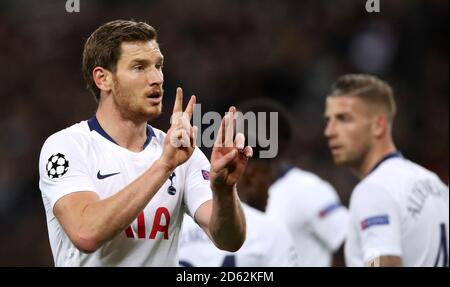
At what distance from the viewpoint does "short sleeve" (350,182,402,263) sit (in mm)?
5797

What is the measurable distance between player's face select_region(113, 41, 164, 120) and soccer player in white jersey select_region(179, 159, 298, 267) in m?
2.16

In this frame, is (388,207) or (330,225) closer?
(388,207)

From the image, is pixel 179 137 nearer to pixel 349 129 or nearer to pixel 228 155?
pixel 228 155

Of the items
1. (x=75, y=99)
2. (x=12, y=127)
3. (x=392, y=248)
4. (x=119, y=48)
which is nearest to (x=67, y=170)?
(x=119, y=48)

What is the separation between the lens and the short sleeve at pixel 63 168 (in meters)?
4.06

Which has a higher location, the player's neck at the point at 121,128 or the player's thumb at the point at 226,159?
the player's neck at the point at 121,128

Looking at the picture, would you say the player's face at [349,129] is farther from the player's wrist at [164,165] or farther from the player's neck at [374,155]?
the player's wrist at [164,165]

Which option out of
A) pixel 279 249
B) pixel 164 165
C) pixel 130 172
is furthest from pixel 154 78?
pixel 279 249

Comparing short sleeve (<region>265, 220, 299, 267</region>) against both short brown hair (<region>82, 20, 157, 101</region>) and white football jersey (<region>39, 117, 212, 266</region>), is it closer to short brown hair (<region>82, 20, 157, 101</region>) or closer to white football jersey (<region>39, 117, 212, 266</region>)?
white football jersey (<region>39, 117, 212, 266</region>)

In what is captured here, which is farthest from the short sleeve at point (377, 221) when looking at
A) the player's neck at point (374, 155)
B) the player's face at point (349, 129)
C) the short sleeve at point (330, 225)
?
the short sleeve at point (330, 225)

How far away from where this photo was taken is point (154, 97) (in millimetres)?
4004

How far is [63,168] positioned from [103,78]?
442 millimetres

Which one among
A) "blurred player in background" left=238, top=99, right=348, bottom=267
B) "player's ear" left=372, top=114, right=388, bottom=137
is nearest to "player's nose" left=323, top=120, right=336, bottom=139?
"player's ear" left=372, top=114, right=388, bottom=137

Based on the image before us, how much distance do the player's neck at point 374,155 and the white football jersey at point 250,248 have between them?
751 mm
